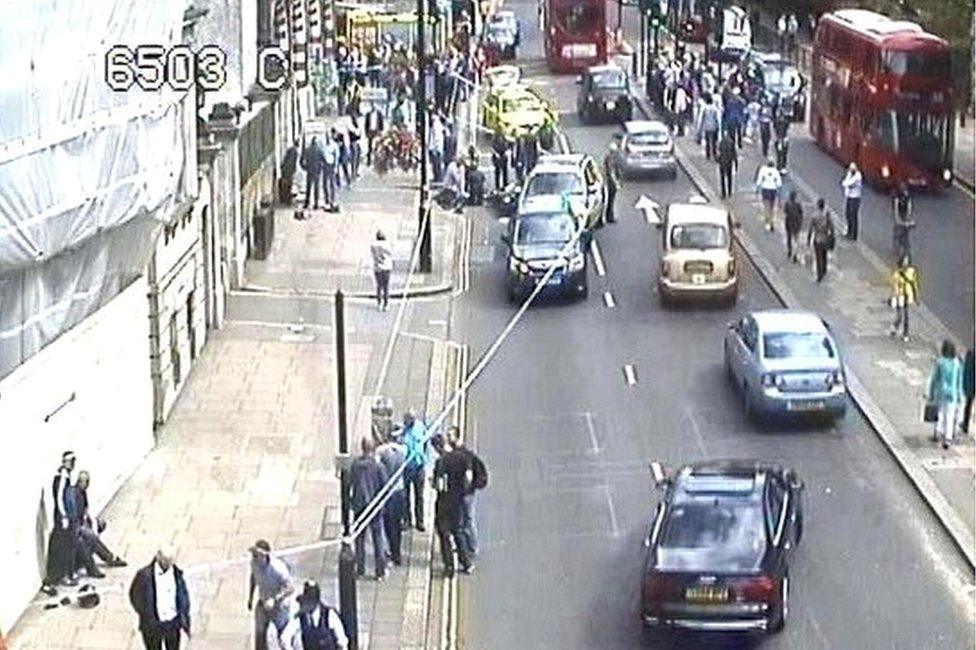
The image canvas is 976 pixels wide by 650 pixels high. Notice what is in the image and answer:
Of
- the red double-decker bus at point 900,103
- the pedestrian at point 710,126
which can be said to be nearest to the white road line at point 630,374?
the red double-decker bus at point 900,103

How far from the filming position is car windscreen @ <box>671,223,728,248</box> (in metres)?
35.2

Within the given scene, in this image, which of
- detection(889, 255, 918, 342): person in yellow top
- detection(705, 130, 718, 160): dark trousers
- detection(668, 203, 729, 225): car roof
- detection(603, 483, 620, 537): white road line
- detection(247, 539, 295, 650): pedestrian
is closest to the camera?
detection(247, 539, 295, 650): pedestrian

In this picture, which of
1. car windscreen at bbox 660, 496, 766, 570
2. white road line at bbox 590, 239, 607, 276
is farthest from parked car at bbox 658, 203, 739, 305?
car windscreen at bbox 660, 496, 766, 570

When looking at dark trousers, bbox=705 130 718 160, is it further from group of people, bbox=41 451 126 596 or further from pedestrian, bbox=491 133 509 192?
group of people, bbox=41 451 126 596

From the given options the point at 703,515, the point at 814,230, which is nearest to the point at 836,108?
the point at 814,230

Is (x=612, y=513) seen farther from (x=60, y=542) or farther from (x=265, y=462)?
(x=60, y=542)

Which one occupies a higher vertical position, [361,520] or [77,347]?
[77,347]

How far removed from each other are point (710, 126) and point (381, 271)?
18.0 meters

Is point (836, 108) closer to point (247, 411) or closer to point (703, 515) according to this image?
point (247, 411)

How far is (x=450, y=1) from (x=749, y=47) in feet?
36.7

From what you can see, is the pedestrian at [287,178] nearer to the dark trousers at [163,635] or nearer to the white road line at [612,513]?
the white road line at [612,513]

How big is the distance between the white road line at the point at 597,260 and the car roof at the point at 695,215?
2.22 metres

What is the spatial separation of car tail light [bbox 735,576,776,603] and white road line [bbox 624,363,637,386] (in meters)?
10.5

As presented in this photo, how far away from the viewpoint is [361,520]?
22.2m
